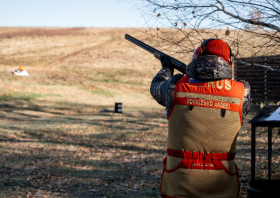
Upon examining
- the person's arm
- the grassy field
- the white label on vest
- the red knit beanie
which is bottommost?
the grassy field

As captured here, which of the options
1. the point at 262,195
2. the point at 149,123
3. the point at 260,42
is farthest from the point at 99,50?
the point at 262,195

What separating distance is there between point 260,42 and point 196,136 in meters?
4.56

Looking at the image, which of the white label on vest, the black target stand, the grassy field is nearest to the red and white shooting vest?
the white label on vest

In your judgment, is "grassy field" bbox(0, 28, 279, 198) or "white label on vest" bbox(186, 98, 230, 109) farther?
"grassy field" bbox(0, 28, 279, 198)

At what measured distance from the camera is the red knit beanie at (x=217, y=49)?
2.61 m

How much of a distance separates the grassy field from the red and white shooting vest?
4225 millimetres

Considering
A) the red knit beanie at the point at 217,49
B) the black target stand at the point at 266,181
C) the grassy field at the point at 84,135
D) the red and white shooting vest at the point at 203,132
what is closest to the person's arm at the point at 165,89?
the red and white shooting vest at the point at 203,132

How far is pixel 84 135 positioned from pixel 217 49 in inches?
459

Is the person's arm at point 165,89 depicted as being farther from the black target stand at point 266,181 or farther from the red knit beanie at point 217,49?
the black target stand at point 266,181

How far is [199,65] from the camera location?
2523 mm

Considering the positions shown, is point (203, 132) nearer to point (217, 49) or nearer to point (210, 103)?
point (210, 103)

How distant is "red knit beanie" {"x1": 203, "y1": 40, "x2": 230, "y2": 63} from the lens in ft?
8.56

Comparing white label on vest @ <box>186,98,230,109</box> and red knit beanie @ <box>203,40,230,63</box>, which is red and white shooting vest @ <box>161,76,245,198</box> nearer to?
white label on vest @ <box>186,98,230,109</box>

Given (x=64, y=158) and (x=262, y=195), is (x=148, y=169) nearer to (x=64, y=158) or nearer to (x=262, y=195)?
(x=64, y=158)
